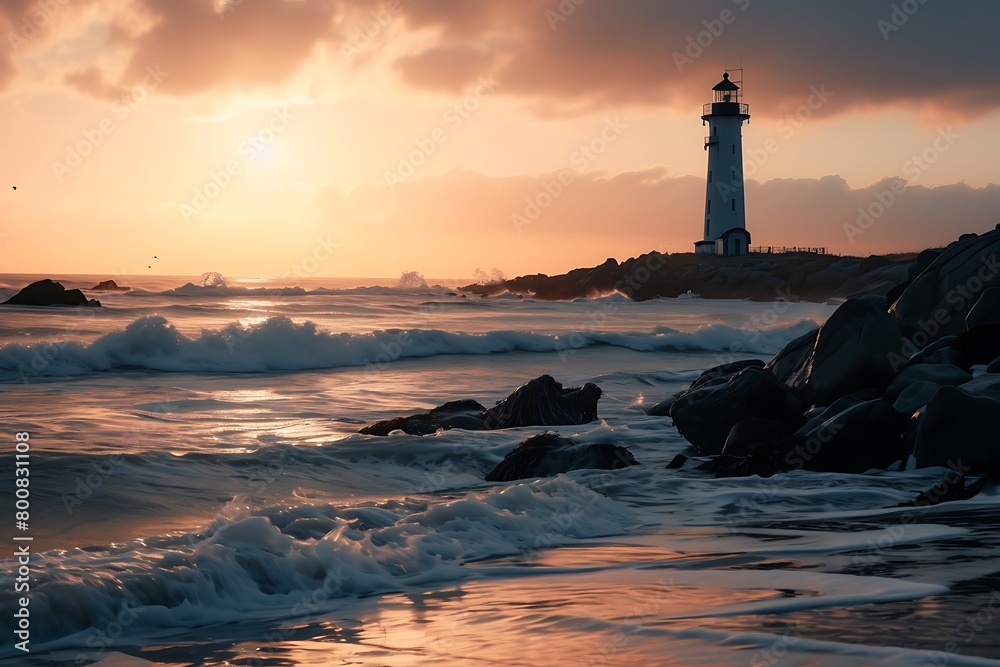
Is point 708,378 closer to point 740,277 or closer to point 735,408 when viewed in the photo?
point 735,408

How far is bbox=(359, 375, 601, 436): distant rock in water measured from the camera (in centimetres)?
1175

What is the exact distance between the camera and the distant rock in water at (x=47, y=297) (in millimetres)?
38094

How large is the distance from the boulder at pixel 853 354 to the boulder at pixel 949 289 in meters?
2.55

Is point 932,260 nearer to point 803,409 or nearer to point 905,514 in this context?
point 803,409

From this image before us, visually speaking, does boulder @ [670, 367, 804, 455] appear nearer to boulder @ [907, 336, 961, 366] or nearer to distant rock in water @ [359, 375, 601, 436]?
boulder @ [907, 336, 961, 366]

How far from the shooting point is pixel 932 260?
15.7 m

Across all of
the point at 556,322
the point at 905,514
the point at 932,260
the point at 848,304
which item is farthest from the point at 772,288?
the point at 905,514

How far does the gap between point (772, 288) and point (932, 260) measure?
49.8 meters

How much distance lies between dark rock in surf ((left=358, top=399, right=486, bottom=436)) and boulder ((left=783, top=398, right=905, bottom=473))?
13.9 feet

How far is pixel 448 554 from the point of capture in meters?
5.98

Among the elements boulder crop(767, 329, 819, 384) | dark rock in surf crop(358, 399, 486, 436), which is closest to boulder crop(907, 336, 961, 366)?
boulder crop(767, 329, 819, 384)

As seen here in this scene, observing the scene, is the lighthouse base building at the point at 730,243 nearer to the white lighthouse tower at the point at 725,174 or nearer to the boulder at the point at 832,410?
the white lighthouse tower at the point at 725,174

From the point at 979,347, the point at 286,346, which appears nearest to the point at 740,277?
the point at 286,346

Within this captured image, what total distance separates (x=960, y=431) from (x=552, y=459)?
11.7 ft
